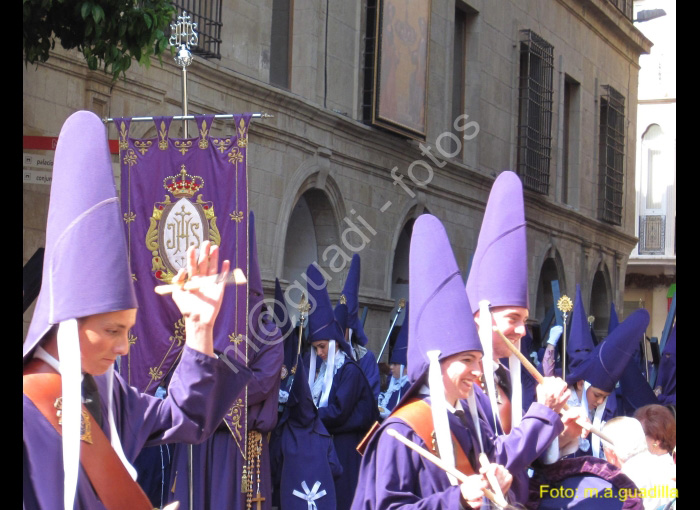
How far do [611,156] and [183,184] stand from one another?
2167 cm

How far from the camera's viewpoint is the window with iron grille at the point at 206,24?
40.1 ft

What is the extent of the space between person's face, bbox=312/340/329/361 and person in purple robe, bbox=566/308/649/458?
199cm

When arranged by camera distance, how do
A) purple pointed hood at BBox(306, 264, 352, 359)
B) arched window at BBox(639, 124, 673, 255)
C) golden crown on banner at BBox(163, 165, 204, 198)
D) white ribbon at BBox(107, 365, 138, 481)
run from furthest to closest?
arched window at BBox(639, 124, 673, 255) → purple pointed hood at BBox(306, 264, 352, 359) → golden crown on banner at BBox(163, 165, 204, 198) → white ribbon at BBox(107, 365, 138, 481)

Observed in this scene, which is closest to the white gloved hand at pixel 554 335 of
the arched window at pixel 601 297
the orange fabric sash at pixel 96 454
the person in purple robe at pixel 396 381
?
the person in purple robe at pixel 396 381

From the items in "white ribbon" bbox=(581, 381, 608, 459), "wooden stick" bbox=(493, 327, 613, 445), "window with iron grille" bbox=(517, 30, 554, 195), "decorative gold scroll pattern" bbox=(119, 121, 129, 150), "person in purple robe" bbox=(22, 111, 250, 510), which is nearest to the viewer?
"person in purple robe" bbox=(22, 111, 250, 510)

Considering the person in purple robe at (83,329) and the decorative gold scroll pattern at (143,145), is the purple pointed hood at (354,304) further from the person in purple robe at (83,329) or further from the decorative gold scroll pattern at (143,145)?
the person in purple robe at (83,329)

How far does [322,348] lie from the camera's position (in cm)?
953

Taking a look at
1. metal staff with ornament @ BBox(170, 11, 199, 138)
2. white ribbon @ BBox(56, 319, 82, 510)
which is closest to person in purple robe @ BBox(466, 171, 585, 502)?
white ribbon @ BBox(56, 319, 82, 510)

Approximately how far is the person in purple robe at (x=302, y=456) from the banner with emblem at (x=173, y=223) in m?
1.89

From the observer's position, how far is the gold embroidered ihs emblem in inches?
130

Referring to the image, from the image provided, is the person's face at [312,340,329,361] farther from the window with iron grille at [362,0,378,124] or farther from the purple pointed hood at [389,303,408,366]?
the window with iron grille at [362,0,378,124]

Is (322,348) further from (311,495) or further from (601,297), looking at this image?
(601,297)

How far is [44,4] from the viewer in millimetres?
6590

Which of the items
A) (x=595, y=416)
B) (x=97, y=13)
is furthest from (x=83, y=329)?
(x=595, y=416)
